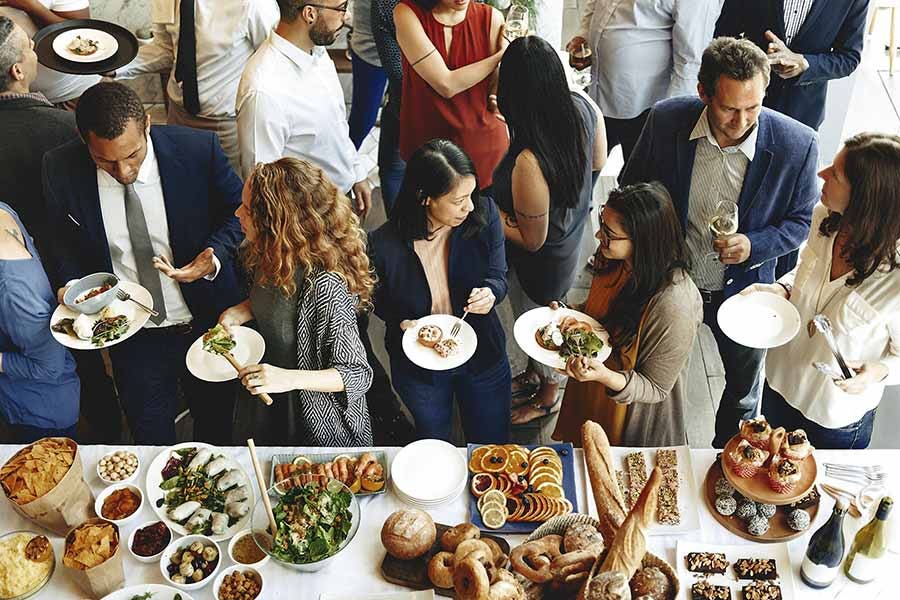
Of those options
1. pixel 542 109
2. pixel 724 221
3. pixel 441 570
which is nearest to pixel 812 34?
pixel 724 221

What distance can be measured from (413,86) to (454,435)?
1.58m

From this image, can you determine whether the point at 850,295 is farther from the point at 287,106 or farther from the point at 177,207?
the point at 177,207

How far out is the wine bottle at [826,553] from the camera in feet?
7.02

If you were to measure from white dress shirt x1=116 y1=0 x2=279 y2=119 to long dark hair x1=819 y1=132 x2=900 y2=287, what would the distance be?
8.29ft

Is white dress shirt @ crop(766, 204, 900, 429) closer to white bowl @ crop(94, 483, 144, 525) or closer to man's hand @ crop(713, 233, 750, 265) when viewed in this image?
man's hand @ crop(713, 233, 750, 265)

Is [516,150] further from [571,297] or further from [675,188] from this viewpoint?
[571,297]

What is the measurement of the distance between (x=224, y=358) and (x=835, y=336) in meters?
1.92

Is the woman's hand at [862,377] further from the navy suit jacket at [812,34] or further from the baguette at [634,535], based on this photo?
the navy suit jacket at [812,34]

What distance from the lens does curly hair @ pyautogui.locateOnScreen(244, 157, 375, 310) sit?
8.53 feet

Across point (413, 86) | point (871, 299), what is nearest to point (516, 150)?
point (413, 86)

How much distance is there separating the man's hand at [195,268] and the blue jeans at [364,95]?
208 cm

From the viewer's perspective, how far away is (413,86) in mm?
3814

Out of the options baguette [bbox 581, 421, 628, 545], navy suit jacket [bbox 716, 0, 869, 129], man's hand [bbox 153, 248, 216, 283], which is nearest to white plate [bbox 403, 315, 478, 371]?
man's hand [bbox 153, 248, 216, 283]

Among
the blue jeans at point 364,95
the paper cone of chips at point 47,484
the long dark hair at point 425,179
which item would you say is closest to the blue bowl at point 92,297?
the paper cone of chips at point 47,484
